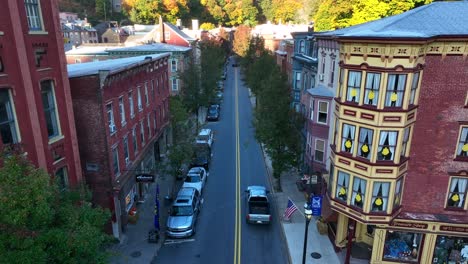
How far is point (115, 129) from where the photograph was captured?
20.5m

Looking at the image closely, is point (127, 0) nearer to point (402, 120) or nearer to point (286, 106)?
point (286, 106)

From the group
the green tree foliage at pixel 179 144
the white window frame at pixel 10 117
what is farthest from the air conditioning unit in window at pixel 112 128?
the white window frame at pixel 10 117

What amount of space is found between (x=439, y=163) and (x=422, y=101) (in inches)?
133

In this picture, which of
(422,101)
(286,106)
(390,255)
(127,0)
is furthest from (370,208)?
(127,0)

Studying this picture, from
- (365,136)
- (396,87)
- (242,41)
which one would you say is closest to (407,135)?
(365,136)

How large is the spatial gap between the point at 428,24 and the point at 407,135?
5537 millimetres

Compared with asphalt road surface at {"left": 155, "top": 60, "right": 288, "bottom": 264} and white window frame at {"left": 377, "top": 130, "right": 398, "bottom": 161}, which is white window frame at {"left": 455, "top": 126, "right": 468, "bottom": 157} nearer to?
white window frame at {"left": 377, "top": 130, "right": 398, "bottom": 161}

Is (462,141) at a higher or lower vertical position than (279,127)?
higher

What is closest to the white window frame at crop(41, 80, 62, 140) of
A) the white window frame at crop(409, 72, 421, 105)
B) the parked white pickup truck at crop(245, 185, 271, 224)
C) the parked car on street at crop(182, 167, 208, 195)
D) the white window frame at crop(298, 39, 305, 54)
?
the parked car on street at crop(182, 167, 208, 195)

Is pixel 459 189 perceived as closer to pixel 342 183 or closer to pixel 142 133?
pixel 342 183

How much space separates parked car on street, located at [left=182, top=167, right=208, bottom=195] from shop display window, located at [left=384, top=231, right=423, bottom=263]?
1352 centimetres

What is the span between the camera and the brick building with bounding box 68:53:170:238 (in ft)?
59.3

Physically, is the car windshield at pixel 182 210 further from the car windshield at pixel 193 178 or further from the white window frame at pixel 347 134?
the white window frame at pixel 347 134

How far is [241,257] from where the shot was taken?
1909 cm
